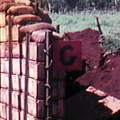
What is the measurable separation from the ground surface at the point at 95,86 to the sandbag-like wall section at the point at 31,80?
78 centimetres

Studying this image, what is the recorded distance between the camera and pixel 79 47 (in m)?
4.75

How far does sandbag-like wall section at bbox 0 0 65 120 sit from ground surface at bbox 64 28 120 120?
78 cm

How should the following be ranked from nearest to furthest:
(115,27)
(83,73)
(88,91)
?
(88,91)
(83,73)
(115,27)

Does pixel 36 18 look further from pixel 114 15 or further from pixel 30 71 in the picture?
pixel 114 15

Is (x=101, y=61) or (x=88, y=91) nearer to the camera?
(x=88, y=91)

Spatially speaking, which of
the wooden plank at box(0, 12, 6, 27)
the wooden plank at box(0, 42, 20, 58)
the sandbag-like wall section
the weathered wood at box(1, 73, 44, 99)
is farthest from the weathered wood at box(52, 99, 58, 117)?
the wooden plank at box(0, 12, 6, 27)

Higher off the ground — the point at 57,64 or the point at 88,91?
the point at 57,64

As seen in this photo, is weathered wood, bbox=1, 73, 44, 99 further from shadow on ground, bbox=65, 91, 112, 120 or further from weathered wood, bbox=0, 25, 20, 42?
shadow on ground, bbox=65, 91, 112, 120

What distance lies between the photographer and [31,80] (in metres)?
4.96

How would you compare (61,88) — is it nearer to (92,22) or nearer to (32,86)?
(32,86)

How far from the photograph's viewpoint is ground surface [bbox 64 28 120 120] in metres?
5.60

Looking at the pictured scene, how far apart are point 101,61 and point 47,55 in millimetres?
3125

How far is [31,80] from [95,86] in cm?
205

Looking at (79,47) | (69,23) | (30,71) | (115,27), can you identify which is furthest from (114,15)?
(30,71)
